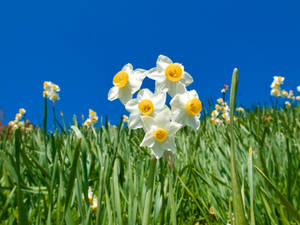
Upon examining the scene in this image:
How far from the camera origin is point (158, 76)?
78cm

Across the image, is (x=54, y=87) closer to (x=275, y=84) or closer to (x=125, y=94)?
(x=125, y=94)

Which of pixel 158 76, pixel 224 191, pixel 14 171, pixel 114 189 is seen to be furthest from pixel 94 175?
pixel 158 76

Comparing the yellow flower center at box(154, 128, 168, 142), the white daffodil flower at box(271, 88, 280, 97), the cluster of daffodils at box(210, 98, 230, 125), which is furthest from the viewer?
the white daffodil flower at box(271, 88, 280, 97)

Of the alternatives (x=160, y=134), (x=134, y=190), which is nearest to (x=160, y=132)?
(x=160, y=134)

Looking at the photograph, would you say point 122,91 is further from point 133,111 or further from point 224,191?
point 224,191

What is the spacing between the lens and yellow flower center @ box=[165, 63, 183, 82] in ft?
2.51

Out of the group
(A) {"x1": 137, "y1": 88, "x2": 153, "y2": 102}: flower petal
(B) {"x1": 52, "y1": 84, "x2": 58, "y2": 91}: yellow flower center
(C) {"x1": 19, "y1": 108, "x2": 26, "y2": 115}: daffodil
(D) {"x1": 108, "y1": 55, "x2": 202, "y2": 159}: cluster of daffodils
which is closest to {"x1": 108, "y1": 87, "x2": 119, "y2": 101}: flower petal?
(D) {"x1": 108, "y1": 55, "x2": 202, "y2": 159}: cluster of daffodils

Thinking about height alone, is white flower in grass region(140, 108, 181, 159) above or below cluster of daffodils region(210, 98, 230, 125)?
below

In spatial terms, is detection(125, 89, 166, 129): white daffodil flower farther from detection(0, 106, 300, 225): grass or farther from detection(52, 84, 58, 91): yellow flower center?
detection(52, 84, 58, 91): yellow flower center

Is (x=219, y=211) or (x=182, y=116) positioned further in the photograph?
(x=219, y=211)

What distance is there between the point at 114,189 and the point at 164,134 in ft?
1.08

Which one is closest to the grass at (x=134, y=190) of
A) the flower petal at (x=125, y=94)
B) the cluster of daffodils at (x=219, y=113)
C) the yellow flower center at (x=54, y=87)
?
the flower petal at (x=125, y=94)

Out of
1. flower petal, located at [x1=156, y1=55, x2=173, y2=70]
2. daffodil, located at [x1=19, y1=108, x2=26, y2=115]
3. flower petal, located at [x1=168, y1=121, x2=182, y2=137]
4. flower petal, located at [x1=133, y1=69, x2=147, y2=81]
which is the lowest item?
flower petal, located at [x1=168, y1=121, x2=182, y2=137]

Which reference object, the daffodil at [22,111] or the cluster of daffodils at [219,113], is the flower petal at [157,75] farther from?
the daffodil at [22,111]
